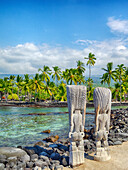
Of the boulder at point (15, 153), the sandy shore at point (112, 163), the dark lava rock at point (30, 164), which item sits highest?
the boulder at point (15, 153)

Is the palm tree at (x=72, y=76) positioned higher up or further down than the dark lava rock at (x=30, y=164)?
higher up

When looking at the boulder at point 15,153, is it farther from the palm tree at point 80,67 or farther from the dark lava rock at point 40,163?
the palm tree at point 80,67

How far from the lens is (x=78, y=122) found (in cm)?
580

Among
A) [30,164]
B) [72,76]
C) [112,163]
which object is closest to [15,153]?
[30,164]

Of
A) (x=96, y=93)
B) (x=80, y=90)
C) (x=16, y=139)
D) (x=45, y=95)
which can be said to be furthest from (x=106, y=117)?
(x=45, y=95)

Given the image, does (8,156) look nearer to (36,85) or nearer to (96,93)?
(96,93)

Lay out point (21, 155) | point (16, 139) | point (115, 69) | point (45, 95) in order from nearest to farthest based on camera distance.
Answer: point (21, 155)
point (16, 139)
point (115, 69)
point (45, 95)

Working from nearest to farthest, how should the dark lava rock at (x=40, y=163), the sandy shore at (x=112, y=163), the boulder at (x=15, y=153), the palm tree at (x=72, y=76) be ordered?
the sandy shore at (x=112, y=163) → the dark lava rock at (x=40, y=163) → the boulder at (x=15, y=153) → the palm tree at (x=72, y=76)

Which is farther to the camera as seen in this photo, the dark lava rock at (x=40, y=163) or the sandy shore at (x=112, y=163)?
A: the dark lava rock at (x=40, y=163)

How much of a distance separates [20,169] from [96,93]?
3719mm

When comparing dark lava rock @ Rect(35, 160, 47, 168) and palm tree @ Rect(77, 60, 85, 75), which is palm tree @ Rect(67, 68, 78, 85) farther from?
dark lava rock @ Rect(35, 160, 47, 168)

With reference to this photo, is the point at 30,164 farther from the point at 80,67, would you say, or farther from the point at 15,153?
the point at 80,67

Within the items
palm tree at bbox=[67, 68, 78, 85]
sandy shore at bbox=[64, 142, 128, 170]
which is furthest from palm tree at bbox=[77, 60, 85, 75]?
sandy shore at bbox=[64, 142, 128, 170]

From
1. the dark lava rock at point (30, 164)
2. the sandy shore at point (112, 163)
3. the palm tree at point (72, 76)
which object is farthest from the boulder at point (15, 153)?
the palm tree at point (72, 76)
